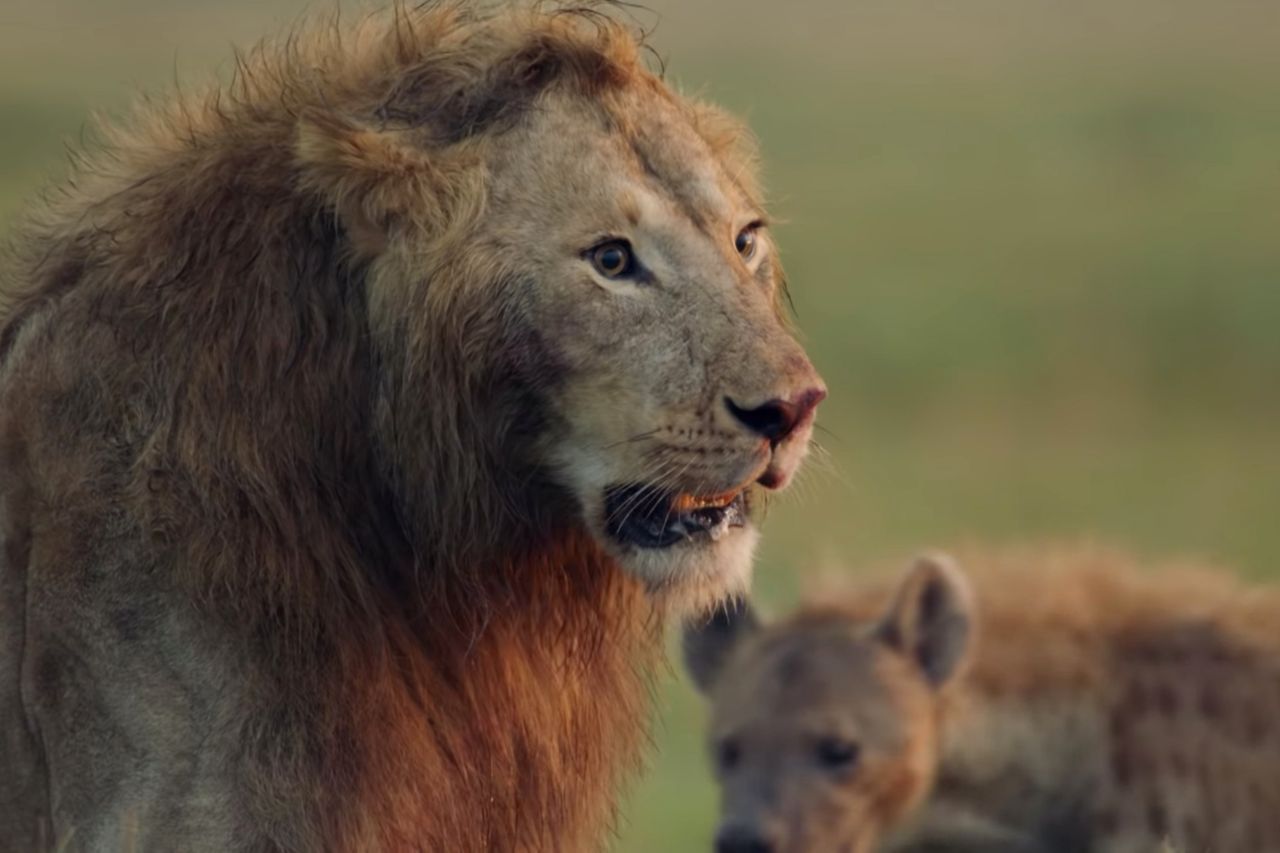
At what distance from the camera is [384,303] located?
12.7 feet

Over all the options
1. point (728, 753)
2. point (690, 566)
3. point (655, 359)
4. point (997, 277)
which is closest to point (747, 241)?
point (655, 359)

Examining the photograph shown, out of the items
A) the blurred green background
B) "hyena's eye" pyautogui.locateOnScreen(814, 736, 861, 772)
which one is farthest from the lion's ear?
the blurred green background

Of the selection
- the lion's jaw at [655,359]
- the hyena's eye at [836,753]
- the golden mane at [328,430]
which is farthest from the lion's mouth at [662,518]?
the hyena's eye at [836,753]

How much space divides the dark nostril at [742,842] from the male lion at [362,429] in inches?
86.1

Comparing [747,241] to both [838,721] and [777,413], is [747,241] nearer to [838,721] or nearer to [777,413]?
[777,413]

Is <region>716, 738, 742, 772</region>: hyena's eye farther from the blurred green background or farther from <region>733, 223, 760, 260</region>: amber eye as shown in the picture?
<region>733, 223, 760, 260</region>: amber eye

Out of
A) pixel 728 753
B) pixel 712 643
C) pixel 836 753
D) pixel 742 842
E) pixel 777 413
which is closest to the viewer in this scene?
pixel 777 413

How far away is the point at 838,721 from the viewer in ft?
21.0

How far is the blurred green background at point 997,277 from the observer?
1589 centimetres

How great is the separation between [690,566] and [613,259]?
466 millimetres

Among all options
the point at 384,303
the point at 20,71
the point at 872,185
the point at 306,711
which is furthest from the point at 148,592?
the point at 20,71

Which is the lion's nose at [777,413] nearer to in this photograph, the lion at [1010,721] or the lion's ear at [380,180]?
the lion's ear at [380,180]

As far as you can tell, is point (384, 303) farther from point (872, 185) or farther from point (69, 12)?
point (69, 12)

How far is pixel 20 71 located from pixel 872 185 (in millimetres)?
10188
